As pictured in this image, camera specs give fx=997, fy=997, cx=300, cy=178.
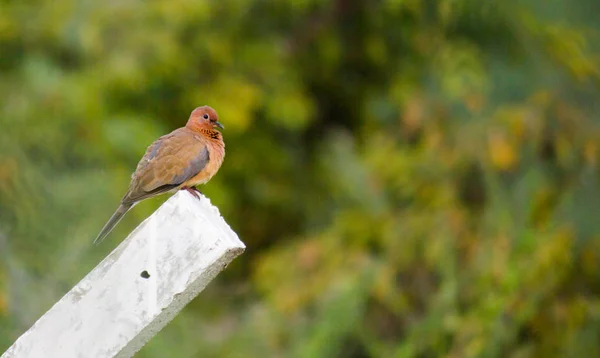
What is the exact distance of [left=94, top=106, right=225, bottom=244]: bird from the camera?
348 centimetres

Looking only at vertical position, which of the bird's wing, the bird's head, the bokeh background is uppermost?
the bokeh background

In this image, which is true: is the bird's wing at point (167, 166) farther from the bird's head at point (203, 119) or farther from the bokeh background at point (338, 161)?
the bokeh background at point (338, 161)

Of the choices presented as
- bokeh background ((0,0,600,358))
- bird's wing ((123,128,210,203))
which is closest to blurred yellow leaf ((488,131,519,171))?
bokeh background ((0,0,600,358))

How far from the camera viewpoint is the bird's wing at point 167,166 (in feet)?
11.4

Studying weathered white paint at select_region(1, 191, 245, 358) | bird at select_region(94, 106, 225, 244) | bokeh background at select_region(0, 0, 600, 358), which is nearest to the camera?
weathered white paint at select_region(1, 191, 245, 358)

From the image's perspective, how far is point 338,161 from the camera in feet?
25.8

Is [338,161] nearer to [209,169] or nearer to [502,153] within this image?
[502,153]

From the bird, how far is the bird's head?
0.20 feet

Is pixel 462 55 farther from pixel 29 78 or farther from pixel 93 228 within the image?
pixel 93 228

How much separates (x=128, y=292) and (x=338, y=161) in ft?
19.1

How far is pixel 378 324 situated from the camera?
652cm

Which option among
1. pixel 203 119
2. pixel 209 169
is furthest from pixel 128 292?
pixel 203 119

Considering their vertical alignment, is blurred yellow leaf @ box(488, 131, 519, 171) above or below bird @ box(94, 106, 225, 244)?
above

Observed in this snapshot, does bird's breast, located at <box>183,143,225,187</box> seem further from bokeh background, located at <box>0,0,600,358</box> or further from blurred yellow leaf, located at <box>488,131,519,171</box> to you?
blurred yellow leaf, located at <box>488,131,519,171</box>
